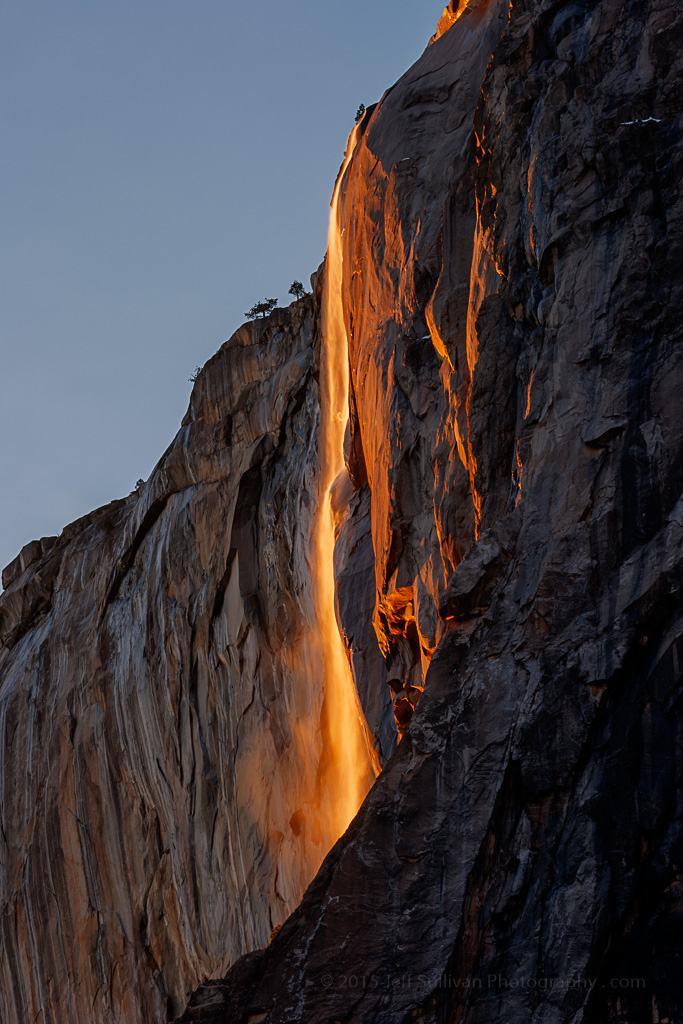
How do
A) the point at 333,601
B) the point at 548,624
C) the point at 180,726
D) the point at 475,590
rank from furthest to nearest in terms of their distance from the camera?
the point at 180,726
the point at 333,601
the point at 475,590
the point at 548,624

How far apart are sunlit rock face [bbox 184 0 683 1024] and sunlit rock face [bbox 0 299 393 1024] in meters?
7.58

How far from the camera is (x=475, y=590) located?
1003 centimetres

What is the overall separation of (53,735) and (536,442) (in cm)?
1773

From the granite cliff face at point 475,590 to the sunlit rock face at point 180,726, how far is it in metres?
0.10

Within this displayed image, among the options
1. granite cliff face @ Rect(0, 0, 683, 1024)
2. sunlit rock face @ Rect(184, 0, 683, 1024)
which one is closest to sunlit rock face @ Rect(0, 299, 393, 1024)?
granite cliff face @ Rect(0, 0, 683, 1024)

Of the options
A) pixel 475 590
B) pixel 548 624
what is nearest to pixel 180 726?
pixel 475 590

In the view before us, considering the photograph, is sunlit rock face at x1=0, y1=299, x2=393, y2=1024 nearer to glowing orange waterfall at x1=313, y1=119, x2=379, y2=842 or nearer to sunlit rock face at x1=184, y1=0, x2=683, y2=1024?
glowing orange waterfall at x1=313, y1=119, x2=379, y2=842

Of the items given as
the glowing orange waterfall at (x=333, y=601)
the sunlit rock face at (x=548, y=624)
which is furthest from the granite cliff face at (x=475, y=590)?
the glowing orange waterfall at (x=333, y=601)

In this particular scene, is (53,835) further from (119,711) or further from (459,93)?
(459,93)

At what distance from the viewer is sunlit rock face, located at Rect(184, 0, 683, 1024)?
8.56 meters

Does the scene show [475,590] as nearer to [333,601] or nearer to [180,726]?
[333,601]

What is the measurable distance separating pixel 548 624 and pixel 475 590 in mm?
830

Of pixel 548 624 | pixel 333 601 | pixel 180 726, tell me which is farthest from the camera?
pixel 180 726

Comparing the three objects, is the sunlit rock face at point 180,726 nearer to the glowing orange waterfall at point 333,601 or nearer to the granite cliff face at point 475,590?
the granite cliff face at point 475,590
